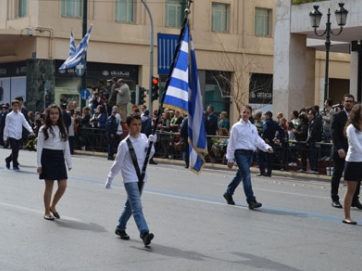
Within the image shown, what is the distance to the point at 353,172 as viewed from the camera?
1233 cm

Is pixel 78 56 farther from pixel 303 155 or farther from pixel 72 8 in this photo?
pixel 303 155

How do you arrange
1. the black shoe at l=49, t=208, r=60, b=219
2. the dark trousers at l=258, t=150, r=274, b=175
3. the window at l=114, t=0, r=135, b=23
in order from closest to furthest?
1. the black shoe at l=49, t=208, r=60, b=219
2. the dark trousers at l=258, t=150, r=274, b=175
3. the window at l=114, t=0, r=135, b=23

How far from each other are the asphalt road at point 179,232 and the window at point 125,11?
2807 centimetres

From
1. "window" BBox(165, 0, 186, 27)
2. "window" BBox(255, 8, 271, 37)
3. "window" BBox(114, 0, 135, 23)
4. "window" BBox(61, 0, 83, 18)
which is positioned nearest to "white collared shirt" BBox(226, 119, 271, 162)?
"window" BBox(61, 0, 83, 18)

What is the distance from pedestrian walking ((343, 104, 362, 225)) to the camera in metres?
12.3

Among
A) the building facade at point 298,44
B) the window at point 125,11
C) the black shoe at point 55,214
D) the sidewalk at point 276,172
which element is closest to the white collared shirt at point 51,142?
the black shoe at point 55,214

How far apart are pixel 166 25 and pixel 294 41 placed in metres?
16.1

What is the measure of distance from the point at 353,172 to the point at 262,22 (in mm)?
38838

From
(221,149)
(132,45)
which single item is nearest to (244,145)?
(221,149)

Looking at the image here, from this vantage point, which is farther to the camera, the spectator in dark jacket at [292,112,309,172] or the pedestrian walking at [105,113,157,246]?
the spectator in dark jacket at [292,112,309,172]

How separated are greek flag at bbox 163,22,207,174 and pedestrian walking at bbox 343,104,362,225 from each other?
289cm

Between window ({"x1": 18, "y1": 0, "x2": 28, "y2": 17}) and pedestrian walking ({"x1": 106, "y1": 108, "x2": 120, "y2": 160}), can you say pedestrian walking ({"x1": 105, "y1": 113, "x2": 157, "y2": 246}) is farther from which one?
window ({"x1": 18, "y1": 0, "x2": 28, "y2": 17})

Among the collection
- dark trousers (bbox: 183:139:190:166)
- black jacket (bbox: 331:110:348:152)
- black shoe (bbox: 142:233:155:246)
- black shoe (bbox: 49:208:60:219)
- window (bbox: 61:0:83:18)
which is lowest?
black shoe (bbox: 49:208:60:219)

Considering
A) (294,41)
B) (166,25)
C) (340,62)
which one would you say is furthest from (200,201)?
(340,62)
